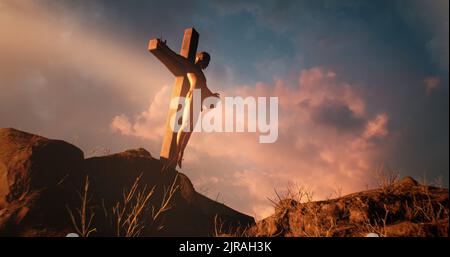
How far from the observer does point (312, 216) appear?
15.4ft

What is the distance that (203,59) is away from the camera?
802 cm

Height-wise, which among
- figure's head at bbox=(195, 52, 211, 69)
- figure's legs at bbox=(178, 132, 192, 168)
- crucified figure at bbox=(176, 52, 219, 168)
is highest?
figure's head at bbox=(195, 52, 211, 69)

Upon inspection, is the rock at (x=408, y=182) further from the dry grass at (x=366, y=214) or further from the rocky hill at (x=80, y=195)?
the rocky hill at (x=80, y=195)

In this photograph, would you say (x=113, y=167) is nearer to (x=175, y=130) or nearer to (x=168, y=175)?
(x=168, y=175)

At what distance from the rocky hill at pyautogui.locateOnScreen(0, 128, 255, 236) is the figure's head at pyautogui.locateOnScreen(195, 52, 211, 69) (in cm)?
271

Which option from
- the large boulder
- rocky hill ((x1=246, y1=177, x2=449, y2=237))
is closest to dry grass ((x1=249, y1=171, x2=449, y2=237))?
rocky hill ((x1=246, y1=177, x2=449, y2=237))

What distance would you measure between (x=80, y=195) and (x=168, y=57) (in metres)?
3.99

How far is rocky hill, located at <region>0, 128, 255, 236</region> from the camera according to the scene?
167 inches

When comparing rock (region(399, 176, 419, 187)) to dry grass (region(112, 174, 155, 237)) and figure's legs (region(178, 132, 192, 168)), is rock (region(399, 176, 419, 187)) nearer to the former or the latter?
dry grass (region(112, 174, 155, 237))

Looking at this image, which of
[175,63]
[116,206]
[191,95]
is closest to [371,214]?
[116,206]
